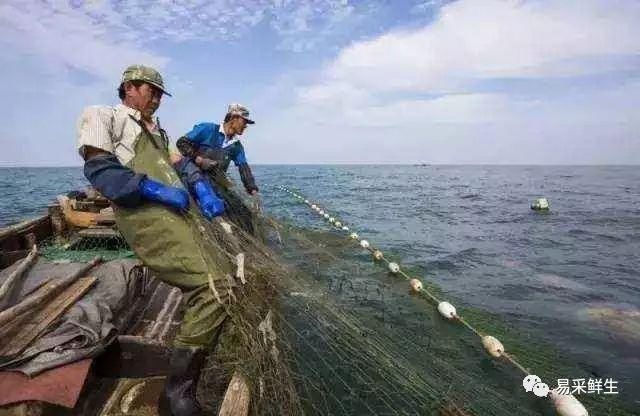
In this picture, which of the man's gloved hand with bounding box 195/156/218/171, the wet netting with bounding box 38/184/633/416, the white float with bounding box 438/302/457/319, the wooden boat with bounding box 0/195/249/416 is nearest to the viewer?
the wooden boat with bounding box 0/195/249/416

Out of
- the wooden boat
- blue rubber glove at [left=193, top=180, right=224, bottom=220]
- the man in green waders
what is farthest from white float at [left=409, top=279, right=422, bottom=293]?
the man in green waders

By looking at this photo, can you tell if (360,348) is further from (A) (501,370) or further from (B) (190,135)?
(B) (190,135)

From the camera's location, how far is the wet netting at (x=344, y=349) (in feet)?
9.87

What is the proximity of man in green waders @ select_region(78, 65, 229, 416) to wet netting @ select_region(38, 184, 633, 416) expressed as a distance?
15 cm

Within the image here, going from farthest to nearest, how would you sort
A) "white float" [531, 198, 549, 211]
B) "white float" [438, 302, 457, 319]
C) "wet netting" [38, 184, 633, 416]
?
"white float" [531, 198, 549, 211]
"white float" [438, 302, 457, 319]
"wet netting" [38, 184, 633, 416]

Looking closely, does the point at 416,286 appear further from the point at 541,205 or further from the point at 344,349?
the point at 541,205

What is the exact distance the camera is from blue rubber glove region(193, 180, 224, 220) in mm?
3761

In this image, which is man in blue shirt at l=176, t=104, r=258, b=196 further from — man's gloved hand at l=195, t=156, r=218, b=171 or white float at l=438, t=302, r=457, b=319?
white float at l=438, t=302, r=457, b=319

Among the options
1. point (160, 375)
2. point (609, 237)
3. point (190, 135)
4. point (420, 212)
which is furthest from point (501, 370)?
point (420, 212)

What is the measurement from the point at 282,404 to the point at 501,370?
3.79 m

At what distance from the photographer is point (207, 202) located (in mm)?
3809

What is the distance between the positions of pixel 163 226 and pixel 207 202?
0.92 metres

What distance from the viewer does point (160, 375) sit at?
3609mm

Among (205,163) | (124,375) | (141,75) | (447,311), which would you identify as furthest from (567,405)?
(205,163)
